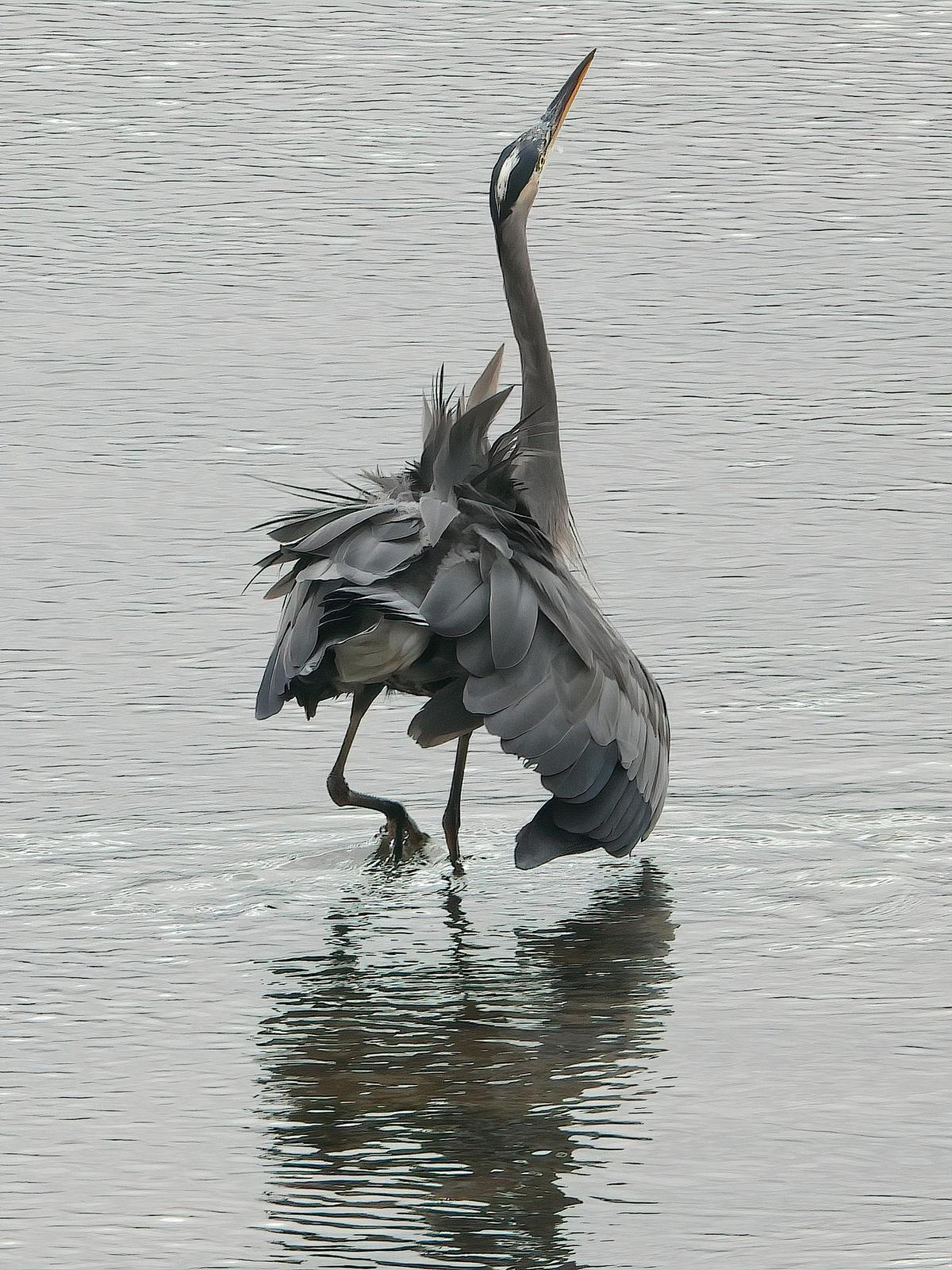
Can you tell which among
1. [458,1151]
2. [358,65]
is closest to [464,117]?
[358,65]

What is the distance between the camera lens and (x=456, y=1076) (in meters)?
5.98

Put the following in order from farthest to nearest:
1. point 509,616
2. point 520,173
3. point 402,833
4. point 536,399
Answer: point 520,173 → point 536,399 → point 402,833 → point 509,616

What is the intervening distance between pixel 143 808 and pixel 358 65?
11.9 m

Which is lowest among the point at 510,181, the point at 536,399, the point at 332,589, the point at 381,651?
the point at 381,651

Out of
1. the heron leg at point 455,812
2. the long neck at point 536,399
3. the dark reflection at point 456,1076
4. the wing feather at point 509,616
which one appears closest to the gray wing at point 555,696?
the wing feather at point 509,616

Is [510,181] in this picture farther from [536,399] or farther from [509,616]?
[509,616]

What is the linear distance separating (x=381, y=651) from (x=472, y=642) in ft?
0.83

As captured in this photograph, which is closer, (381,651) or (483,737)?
(381,651)

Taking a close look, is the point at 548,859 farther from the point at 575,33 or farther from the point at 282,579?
the point at 575,33

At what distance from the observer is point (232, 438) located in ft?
37.4

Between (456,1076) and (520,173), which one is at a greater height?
(520,173)

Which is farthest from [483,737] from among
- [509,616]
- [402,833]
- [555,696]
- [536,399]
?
[509,616]

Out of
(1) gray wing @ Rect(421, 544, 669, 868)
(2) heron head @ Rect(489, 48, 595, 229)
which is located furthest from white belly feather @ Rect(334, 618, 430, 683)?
(2) heron head @ Rect(489, 48, 595, 229)

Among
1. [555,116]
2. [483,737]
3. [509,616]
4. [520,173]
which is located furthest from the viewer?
[555,116]
